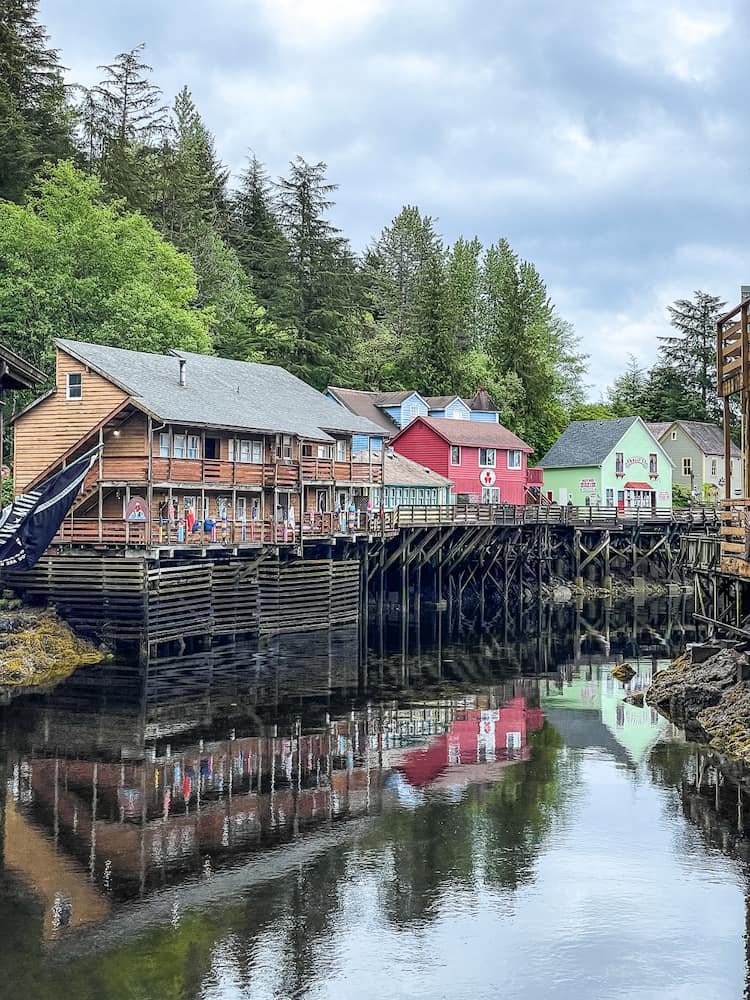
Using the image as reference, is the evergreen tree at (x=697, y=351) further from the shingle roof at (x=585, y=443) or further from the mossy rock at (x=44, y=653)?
the mossy rock at (x=44, y=653)

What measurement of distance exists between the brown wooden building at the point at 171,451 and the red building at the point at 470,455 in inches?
779

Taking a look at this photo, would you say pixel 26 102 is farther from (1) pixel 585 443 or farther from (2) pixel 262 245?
(1) pixel 585 443

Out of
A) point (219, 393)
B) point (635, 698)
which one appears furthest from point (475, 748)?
point (219, 393)

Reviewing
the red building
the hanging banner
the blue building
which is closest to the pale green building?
the red building

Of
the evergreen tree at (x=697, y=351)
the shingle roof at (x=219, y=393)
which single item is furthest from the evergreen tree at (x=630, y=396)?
the shingle roof at (x=219, y=393)

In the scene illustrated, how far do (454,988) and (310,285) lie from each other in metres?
66.3

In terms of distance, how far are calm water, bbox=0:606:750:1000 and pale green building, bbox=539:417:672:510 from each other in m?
45.0

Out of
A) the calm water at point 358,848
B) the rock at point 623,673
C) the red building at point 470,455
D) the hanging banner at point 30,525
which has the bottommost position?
the calm water at point 358,848

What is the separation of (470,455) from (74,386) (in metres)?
31.9

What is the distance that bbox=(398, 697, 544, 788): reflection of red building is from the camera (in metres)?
22.8

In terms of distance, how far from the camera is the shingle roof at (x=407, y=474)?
190 feet

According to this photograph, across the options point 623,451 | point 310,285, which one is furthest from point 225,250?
point 623,451

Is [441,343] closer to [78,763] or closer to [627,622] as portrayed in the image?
[627,622]

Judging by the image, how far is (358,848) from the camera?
18125 millimetres
